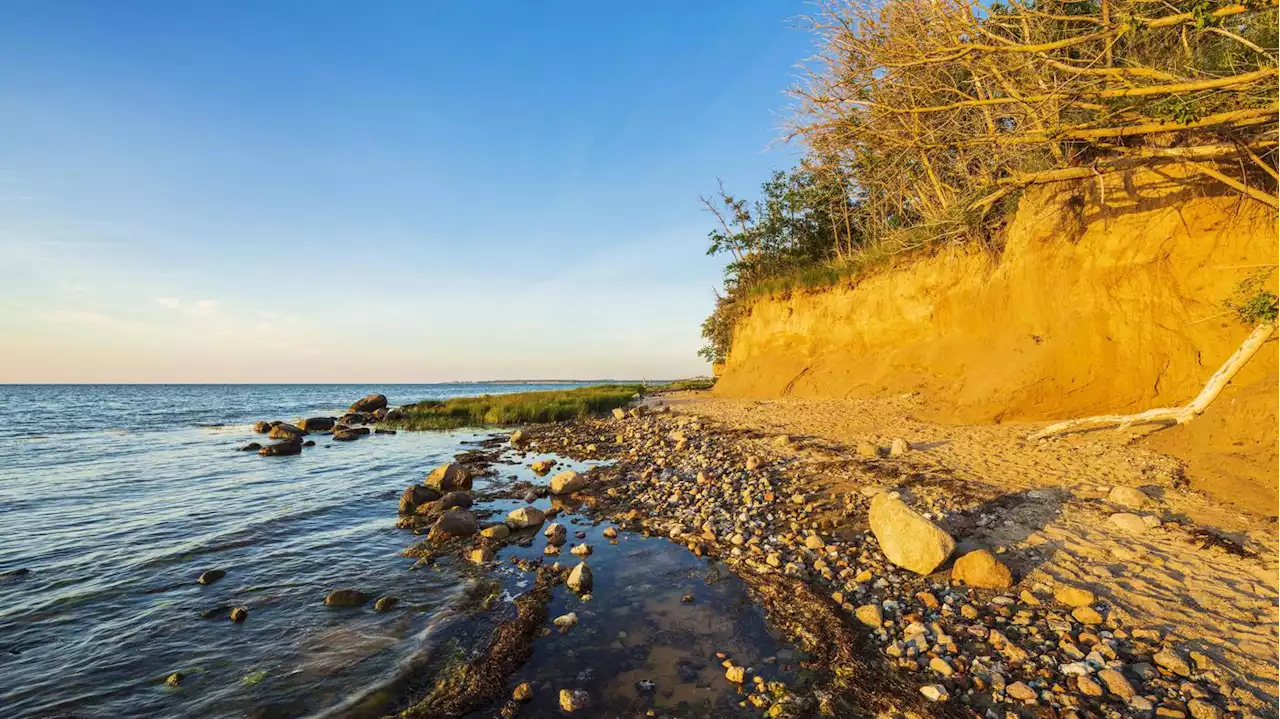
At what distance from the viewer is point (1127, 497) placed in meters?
7.32

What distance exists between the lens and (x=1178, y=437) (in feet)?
29.8

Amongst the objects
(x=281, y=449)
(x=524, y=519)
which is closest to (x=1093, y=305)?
(x=524, y=519)

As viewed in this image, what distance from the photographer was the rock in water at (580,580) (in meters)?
6.28

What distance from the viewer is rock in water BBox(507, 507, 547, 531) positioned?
895 cm

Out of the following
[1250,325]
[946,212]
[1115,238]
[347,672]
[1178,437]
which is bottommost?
[347,672]

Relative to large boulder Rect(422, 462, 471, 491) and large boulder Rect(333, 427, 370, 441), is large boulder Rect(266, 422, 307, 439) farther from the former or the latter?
large boulder Rect(422, 462, 471, 491)

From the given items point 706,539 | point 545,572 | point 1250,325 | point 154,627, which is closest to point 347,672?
point 545,572

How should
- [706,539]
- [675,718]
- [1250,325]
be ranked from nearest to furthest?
[675,718] → [706,539] → [1250,325]

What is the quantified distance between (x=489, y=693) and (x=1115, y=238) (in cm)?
1565

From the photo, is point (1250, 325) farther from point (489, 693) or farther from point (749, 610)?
point (489, 693)

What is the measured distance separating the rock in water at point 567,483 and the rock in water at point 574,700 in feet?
22.5

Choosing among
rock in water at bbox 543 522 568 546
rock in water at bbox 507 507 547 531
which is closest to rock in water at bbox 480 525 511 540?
rock in water at bbox 507 507 547 531

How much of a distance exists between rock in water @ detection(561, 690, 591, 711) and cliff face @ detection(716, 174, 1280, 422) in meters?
12.2

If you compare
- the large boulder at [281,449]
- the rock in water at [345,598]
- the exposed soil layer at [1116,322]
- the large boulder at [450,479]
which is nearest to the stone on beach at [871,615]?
the rock in water at [345,598]
